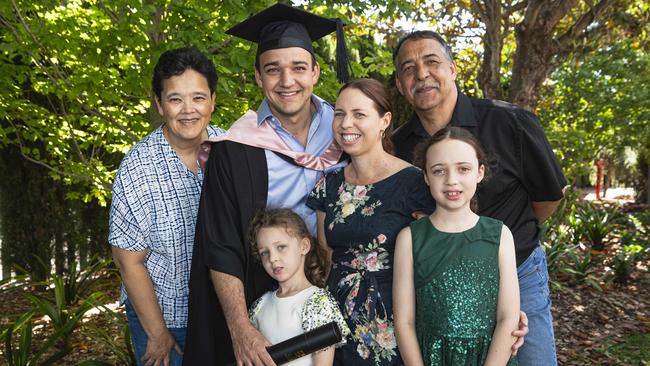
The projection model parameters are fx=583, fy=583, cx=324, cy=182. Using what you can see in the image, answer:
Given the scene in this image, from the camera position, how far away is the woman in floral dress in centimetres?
212

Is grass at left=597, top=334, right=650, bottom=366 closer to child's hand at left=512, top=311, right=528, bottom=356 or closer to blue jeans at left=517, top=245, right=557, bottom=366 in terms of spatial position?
blue jeans at left=517, top=245, right=557, bottom=366

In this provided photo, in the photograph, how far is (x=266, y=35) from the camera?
2514 mm

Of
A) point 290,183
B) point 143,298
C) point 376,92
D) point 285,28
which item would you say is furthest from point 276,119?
point 143,298

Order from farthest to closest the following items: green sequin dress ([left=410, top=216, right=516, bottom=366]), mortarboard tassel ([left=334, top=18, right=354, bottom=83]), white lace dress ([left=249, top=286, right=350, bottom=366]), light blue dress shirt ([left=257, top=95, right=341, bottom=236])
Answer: mortarboard tassel ([left=334, top=18, right=354, bottom=83]), light blue dress shirt ([left=257, top=95, right=341, bottom=236]), white lace dress ([left=249, top=286, right=350, bottom=366]), green sequin dress ([left=410, top=216, right=516, bottom=366])

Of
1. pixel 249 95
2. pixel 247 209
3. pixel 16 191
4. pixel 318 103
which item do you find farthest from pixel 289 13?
pixel 16 191

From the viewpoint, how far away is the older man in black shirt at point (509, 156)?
2455 millimetres

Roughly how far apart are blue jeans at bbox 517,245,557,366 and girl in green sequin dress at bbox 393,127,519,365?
405 mm

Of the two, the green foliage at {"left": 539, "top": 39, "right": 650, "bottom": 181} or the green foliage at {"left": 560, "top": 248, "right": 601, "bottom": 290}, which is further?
the green foliage at {"left": 539, "top": 39, "right": 650, "bottom": 181}

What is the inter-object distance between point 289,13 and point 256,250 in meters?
1.05

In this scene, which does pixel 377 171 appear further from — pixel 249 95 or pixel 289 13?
pixel 249 95

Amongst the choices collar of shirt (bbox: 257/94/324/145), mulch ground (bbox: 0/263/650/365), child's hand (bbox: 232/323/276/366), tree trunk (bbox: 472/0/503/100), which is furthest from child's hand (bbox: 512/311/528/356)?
tree trunk (bbox: 472/0/503/100)

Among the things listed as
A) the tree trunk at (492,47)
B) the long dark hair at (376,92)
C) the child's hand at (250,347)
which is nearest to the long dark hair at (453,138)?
the long dark hair at (376,92)

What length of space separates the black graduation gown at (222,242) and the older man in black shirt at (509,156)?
30.4 inches

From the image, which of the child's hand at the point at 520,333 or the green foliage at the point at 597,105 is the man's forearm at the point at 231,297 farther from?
the green foliage at the point at 597,105
